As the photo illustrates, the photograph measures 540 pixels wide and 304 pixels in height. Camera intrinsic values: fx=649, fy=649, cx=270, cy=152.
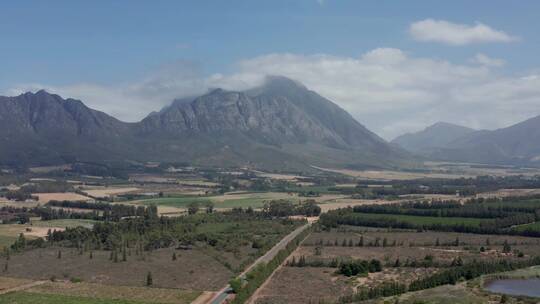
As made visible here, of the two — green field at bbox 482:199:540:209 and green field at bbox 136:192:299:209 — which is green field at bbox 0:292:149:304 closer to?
green field at bbox 136:192:299:209

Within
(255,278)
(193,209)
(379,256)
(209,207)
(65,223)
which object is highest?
(209,207)

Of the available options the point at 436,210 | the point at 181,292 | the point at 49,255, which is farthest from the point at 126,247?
the point at 436,210

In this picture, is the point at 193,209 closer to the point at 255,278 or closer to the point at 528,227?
the point at 528,227

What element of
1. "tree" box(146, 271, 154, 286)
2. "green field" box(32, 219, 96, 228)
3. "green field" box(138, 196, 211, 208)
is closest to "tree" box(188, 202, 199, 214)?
"green field" box(138, 196, 211, 208)

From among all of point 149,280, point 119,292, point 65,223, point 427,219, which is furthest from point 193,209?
point 119,292

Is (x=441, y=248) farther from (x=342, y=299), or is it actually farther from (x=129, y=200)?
(x=129, y=200)
